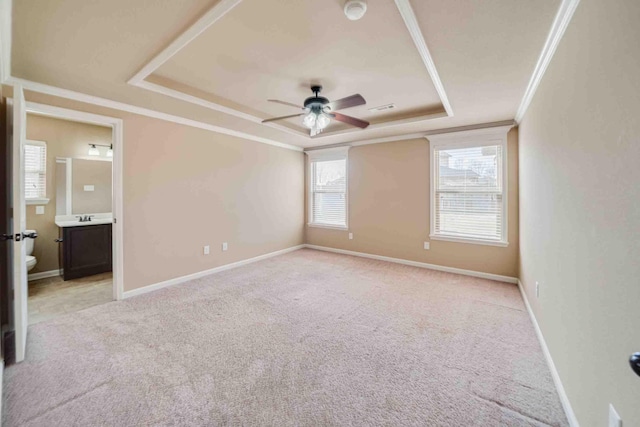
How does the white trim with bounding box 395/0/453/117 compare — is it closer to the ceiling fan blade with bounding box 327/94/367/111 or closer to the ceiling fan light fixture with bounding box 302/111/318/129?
the ceiling fan blade with bounding box 327/94/367/111

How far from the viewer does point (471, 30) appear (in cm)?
174

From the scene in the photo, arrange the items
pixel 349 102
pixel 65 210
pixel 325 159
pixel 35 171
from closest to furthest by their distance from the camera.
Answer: pixel 349 102
pixel 35 171
pixel 65 210
pixel 325 159

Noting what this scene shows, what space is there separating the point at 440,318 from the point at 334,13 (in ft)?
9.39

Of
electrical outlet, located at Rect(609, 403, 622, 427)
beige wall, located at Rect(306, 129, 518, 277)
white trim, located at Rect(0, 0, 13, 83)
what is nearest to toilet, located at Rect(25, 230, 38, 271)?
white trim, located at Rect(0, 0, 13, 83)

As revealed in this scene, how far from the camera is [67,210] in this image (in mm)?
4160

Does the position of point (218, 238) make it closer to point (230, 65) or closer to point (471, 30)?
point (230, 65)

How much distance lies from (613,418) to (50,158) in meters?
6.31

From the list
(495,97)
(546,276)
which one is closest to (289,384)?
(546,276)

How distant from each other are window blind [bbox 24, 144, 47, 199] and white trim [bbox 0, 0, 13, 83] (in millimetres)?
2111

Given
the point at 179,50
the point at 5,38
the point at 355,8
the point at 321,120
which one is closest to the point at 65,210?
the point at 5,38

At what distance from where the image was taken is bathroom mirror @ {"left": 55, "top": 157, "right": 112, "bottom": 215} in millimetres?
4094

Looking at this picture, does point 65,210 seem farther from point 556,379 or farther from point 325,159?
point 556,379

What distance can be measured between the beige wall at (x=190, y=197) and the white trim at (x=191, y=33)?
1.18 meters

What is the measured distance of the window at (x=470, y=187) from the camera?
12.5ft
